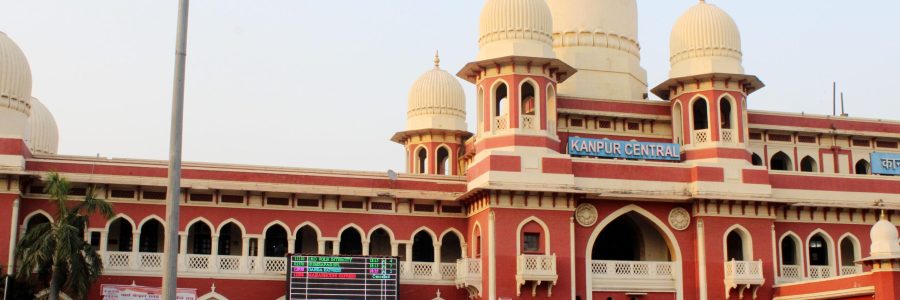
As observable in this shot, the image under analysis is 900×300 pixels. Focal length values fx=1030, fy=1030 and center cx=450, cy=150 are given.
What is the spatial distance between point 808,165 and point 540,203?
1171cm

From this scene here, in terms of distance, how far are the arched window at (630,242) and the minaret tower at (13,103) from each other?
18.4m

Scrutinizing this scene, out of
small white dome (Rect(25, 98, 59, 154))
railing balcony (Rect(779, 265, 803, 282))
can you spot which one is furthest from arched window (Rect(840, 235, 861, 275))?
small white dome (Rect(25, 98, 59, 154))

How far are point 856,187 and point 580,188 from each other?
9993 millimetres

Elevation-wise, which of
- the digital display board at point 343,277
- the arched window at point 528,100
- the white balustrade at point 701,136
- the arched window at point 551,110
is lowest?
the digital display board at point 343,277

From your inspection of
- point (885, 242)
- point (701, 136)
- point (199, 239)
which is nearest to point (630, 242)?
point (701, 136)

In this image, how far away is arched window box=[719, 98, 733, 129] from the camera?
3425cm

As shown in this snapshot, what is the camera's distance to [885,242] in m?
26.8

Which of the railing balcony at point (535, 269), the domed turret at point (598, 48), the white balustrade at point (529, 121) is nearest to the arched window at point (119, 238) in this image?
the railing balcony at point (535, 269)

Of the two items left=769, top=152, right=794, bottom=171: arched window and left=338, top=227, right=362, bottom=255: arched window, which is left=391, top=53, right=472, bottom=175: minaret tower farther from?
left=769, top=152, right=794, bottom=171: arched window

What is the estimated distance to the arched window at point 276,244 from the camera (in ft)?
109

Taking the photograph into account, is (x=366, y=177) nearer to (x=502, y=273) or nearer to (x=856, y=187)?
(x=502, y=273)

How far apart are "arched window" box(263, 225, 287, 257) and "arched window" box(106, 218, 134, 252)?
4.26 metres

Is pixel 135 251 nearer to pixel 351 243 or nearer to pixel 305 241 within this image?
pixel 305 241

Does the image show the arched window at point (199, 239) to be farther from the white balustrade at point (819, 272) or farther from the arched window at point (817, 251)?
the arched window at point (817, 251)
